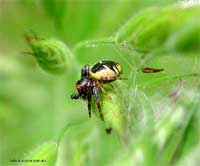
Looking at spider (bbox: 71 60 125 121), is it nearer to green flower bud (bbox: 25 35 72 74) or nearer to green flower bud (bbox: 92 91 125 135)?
green flower bud (bbox: 92 91 125 135)

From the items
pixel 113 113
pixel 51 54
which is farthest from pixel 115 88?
pixel 51 54

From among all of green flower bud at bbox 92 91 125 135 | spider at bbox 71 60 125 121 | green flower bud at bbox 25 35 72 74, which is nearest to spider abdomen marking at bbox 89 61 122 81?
spider at bbox 71 60 125 121

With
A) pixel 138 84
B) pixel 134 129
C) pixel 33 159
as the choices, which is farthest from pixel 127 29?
pixel 33 159

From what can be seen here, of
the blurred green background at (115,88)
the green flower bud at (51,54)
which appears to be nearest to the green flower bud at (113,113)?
the blurred green background at (115,88)

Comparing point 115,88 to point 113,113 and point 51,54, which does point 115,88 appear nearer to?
point 113,113

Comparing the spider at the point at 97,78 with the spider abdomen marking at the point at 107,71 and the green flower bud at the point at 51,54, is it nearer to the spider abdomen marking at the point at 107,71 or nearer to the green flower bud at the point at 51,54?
the spider abdomen marking at the point at 107,71

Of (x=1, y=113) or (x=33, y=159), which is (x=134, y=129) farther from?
(x=1, y=113)

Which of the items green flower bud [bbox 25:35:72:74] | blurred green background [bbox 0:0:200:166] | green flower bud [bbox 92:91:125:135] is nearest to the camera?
blurred green background [bbox 0:0:200:166]
